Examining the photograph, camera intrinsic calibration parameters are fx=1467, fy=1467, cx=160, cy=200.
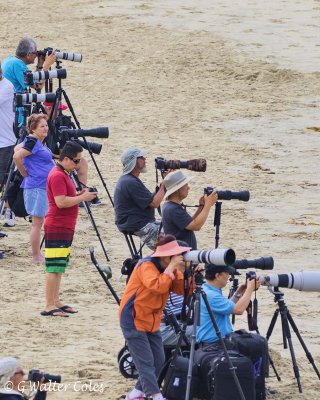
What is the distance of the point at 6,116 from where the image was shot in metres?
14.8

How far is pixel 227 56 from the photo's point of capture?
76.1 feet

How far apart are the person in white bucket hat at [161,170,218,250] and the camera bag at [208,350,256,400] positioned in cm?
152

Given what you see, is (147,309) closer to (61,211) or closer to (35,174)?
(61,211)

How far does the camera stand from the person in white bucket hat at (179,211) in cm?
1116

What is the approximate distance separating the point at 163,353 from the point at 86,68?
1368 cm

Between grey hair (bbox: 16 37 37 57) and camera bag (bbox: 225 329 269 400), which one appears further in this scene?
grey hair (bbox: 16 37 37 57)

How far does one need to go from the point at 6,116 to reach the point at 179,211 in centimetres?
413

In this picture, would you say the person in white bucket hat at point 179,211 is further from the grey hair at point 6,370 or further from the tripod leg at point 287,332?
the grey hair at point 6,370

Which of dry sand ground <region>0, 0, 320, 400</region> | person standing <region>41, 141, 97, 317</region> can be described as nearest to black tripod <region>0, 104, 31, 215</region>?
dry sand ground <region>0, 0, 320, 400</region>

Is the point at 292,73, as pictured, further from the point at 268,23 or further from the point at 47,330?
the point at 47,330

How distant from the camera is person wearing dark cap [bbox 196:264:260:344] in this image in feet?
33.2

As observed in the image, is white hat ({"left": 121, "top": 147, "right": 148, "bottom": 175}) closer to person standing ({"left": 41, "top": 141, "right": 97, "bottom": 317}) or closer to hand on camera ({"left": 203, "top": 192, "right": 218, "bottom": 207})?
person standing ({"left": 41, "top": 141, "right": 97, "bottom": 317})

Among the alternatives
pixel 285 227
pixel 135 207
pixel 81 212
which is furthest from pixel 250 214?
pixel 135 207

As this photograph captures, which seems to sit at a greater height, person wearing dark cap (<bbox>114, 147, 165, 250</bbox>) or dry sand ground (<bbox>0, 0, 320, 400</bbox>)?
person wearing dark cap (<bbox>114, 147, 165, 250</bbox>)
